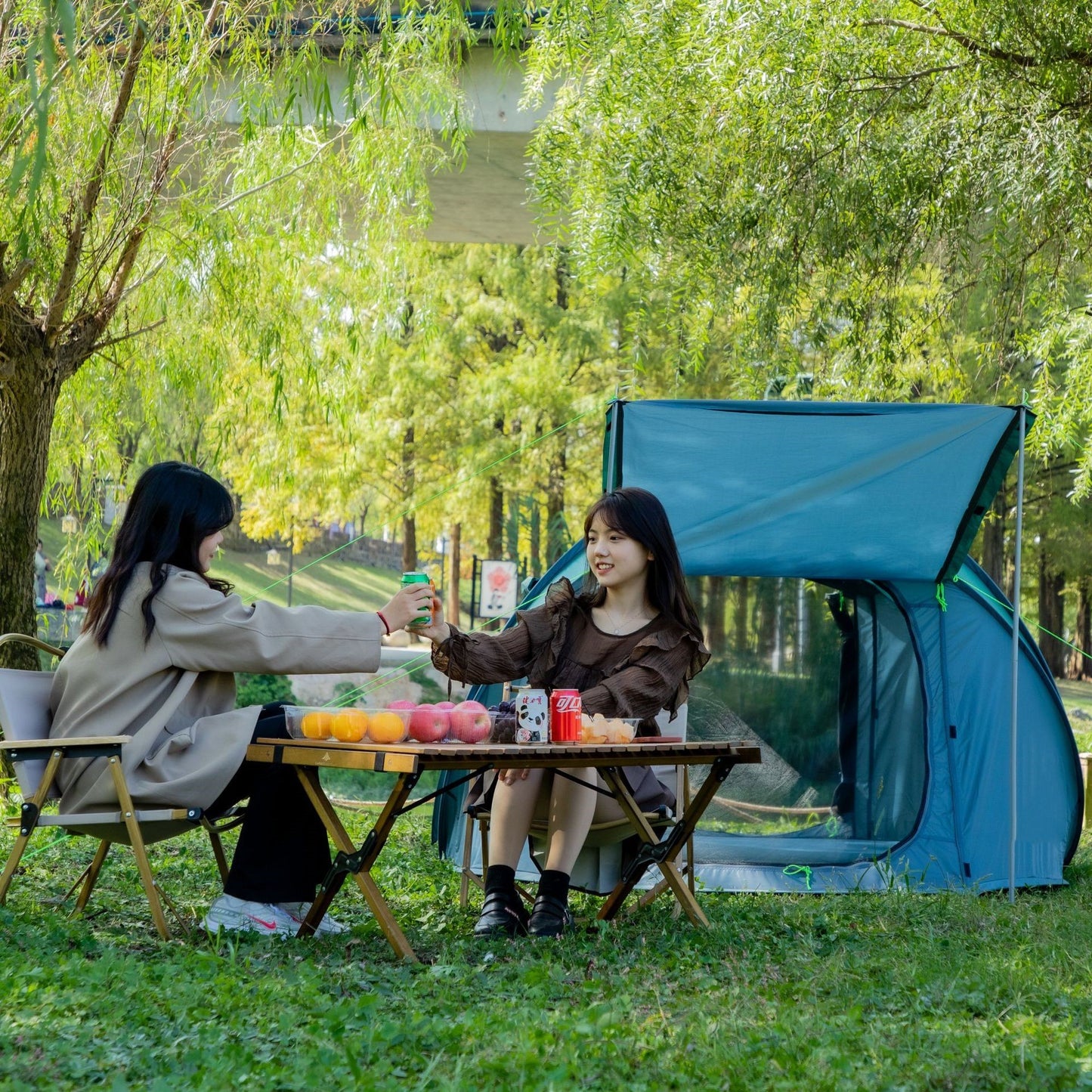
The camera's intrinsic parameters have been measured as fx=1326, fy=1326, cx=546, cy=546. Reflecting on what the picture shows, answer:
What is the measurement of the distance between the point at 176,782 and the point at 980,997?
75.1 inches

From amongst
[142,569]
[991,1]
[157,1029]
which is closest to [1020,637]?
[991,1]

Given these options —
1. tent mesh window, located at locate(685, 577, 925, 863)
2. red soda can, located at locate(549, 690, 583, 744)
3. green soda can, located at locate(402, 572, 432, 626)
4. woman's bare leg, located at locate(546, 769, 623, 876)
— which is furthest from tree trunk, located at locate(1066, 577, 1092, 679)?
red soda can, located at locate(549, 690, 583, 744)

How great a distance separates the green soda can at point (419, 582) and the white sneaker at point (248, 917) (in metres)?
0.80

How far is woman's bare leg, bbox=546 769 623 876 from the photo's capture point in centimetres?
351

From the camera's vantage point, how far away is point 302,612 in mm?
3283

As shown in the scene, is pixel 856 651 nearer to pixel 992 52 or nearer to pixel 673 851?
pixel 673 851

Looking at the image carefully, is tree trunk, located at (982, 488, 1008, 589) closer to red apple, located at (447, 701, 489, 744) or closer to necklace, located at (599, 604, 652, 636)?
necklace, located at (599, 604, 652, 636)

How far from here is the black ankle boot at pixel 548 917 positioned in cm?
342

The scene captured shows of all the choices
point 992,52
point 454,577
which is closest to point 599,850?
point 992,52

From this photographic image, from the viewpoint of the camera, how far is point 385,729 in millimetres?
3021

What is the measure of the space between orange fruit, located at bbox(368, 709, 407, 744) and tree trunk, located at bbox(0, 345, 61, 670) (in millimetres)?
2815

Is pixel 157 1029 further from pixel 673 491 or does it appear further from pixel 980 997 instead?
pixel 673 491

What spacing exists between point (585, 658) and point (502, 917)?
31.4 inches

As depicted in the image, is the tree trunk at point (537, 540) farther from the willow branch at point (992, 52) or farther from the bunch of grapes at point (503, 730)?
the bunch of grapes at point (503, 730)
